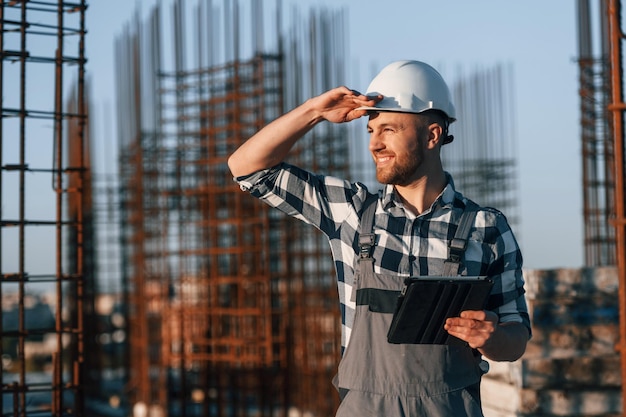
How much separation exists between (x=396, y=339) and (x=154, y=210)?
558 inches

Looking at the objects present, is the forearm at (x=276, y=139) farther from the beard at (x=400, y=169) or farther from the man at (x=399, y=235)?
the beard at (x=400, y=169)

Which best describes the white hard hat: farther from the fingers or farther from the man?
the fingers

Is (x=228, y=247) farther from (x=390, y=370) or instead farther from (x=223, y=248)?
(x=390, y=370)

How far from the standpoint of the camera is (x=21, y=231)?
20.2ft

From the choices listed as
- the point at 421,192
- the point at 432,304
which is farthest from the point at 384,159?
the point at 432,304

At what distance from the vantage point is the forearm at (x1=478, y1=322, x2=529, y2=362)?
2.79 metres

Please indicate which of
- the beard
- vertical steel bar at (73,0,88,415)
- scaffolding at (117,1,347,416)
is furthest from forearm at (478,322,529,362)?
scaffolding at (117,1,347,416)

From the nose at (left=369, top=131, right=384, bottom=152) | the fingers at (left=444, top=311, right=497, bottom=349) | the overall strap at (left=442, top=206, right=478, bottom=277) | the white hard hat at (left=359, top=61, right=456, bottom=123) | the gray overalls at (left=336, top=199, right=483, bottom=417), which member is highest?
the white hard hat at (left=359, top=61, right=456, bottom=123)

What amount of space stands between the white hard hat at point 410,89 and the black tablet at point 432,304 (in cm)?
60

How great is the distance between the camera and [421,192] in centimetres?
312

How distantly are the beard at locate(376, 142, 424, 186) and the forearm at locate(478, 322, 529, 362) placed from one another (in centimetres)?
51

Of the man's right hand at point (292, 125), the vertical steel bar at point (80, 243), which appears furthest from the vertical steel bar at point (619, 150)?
the vertical steel bar at point (80, 243)

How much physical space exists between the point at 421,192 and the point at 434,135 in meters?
0.17

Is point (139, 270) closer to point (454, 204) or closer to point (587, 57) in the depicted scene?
point (587, 57)
